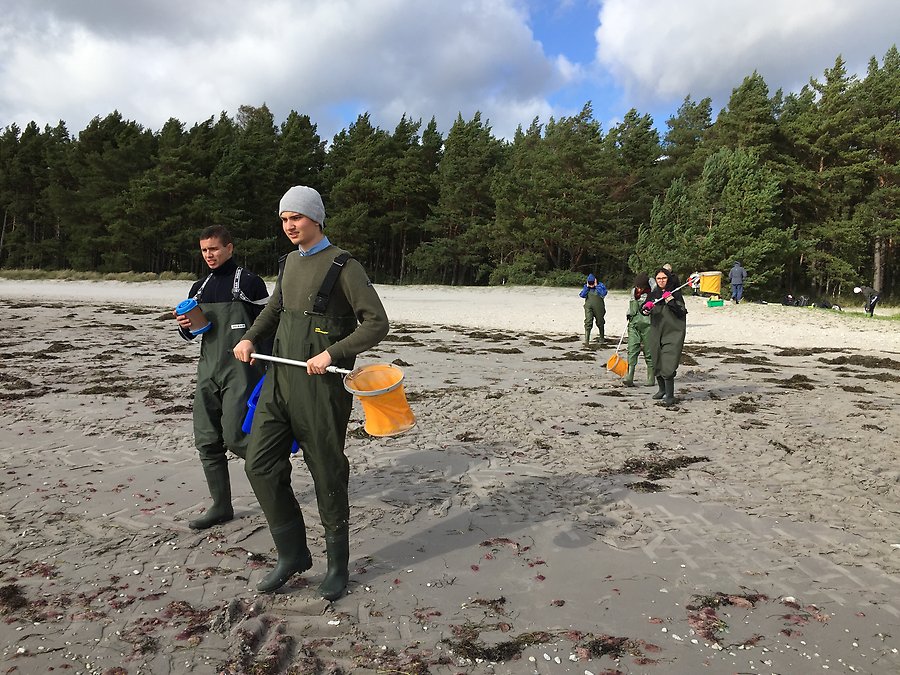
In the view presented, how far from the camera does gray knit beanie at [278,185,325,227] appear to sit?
301cm

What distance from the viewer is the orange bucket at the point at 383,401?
3055 mm

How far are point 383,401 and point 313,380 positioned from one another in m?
0.39

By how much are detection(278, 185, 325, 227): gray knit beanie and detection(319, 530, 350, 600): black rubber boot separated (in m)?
1.78

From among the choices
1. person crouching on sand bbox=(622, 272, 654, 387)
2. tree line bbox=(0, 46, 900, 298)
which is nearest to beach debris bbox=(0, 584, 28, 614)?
person crouching on sand bbox=(622, 272, 654, 387)

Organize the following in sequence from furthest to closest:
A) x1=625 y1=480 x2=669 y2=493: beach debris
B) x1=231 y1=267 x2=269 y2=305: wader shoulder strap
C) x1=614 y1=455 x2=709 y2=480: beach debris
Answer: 1. x1=614 y1=455 x2=709 y2=480: beach debris
2. x1=625 y1=480 x2=669 y2=493: beach debris
3. x1=231 y1=267 x2=269 y2=305: wader shoulder strap

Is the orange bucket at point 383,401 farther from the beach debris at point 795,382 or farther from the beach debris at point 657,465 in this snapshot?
the beach debris at point 795,382

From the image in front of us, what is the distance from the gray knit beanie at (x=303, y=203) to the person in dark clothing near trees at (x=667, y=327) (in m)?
6.33

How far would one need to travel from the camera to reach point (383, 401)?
3.08 metres

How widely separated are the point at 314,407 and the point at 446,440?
3.52 m

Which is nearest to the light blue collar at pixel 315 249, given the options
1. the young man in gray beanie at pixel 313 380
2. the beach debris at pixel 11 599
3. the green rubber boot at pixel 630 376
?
the young man in gray beanie at pixel 313 380

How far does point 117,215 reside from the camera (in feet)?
153

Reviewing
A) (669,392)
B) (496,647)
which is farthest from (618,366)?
(496,647)

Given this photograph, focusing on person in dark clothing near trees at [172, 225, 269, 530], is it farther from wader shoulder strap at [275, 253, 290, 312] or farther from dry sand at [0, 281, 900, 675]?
wader shoulder strap at [275, 253, 290, 312]

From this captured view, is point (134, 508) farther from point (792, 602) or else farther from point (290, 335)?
point (792, 602)
